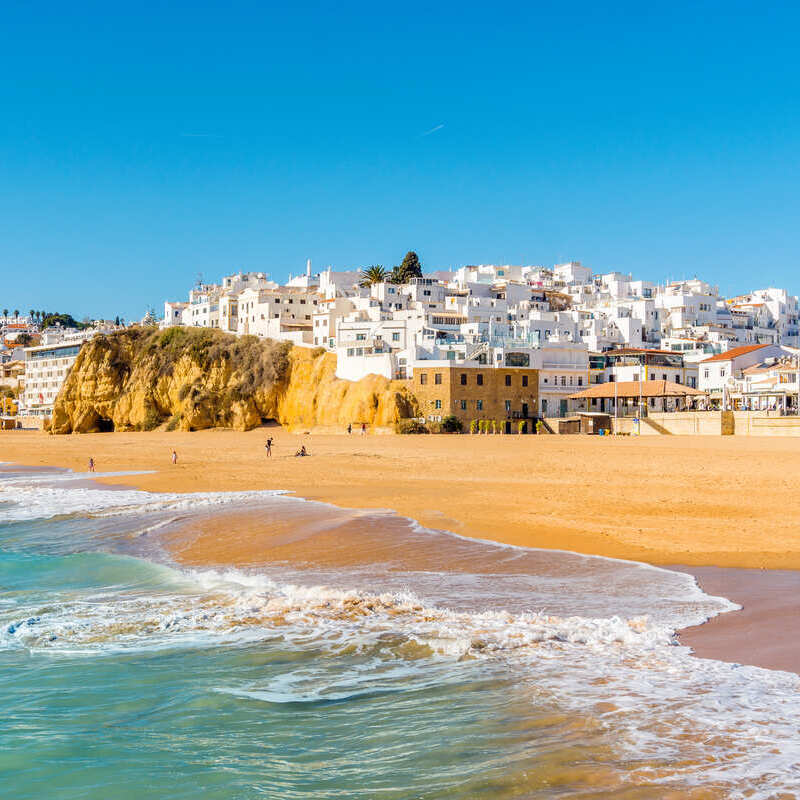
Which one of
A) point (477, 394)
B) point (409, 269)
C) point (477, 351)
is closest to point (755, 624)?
point (477, 394)

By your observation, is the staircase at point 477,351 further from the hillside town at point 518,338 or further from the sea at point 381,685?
the sea at point 381,685

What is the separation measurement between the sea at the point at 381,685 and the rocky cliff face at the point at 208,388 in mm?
38009

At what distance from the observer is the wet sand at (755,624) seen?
7.30m

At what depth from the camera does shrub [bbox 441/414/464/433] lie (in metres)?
48.5

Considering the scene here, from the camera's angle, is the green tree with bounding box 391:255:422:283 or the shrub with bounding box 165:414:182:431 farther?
the green tree with bounding box 391:255:422:283

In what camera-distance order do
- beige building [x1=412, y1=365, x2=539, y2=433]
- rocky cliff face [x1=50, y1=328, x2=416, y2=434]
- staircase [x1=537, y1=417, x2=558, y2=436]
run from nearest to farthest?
beige building [x1=412, y1=365, x2=539, y2=433]
staircase [x1=537, y1=417, x2=558, y2=436]
rocky cliff face [x1=50, y1=328, x2=416, y2=434]

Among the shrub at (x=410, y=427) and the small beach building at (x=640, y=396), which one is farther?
the small beach building at (x=640, y=396)

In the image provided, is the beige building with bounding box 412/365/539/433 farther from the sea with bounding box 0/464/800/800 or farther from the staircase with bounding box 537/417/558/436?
the sea with bounding box 0/464/800/800

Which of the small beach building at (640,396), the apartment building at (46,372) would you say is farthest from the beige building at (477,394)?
the apartment building at (46,372)

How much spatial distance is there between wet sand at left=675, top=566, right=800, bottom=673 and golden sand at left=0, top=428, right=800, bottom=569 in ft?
3.45

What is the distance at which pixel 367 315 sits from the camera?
64375 millimetres

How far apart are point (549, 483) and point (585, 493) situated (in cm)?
245

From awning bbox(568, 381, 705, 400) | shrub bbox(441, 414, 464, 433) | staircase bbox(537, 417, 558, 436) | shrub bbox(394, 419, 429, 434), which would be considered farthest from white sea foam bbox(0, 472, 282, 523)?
awning bbox(568, 381, 705, 400)

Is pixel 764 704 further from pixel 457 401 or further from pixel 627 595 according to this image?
pixel 457 401
